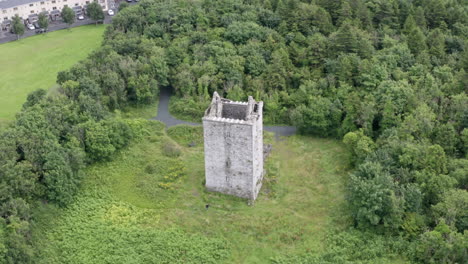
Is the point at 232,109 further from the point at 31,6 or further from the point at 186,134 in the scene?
the point at 31,6

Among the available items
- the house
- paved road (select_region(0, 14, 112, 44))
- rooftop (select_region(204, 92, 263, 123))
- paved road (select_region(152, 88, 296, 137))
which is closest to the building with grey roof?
the house

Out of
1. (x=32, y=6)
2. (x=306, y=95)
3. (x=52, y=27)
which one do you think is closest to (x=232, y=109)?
(x=306, y=95)

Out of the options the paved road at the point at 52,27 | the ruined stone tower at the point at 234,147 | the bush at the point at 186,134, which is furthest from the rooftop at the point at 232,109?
the paved road at the point at 52,27

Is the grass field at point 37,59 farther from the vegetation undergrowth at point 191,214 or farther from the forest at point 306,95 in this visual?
the vegetation undergrowth at point 191,214

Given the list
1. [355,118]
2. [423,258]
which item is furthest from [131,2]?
[423,258]

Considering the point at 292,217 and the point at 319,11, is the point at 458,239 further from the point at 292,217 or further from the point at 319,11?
the point at 319,11

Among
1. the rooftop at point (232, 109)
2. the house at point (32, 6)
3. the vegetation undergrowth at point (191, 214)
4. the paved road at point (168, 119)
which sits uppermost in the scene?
the house at point (32, 6)

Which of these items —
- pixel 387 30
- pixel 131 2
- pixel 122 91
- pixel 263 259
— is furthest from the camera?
pixel 131 2
